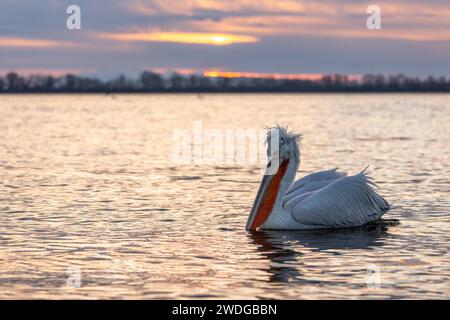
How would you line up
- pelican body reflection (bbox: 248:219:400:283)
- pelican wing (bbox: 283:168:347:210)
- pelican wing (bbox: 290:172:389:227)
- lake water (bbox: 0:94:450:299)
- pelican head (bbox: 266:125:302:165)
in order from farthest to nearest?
1. pelican wing (bbox: 283:168:347:210)
2. pelican head (bbox: 266:125:302:165)
3. pelican wing (bbox: 290:172:389:227)
4. pelican body reflection (bbox: 248:219:400:283)
5. lake water (bbox: 0:94:450:299)

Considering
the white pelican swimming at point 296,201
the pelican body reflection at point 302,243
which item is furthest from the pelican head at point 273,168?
the pelican body reflection at point 302,243

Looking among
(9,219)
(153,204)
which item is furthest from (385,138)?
(9,219)

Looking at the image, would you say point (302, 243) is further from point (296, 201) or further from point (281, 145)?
point (281, 145)

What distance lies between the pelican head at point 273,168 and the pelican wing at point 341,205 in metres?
0.27

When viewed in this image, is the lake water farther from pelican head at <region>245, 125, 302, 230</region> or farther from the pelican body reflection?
pelican head at <region>245, 125, 302, 230</region>

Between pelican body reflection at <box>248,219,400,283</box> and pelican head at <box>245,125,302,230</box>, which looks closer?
pelican body reflection at <box>248,219,400,283</box>

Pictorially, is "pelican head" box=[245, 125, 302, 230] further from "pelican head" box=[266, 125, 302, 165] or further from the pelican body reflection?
the pelican body reflection

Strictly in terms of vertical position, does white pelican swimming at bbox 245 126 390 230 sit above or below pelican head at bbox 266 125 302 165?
below

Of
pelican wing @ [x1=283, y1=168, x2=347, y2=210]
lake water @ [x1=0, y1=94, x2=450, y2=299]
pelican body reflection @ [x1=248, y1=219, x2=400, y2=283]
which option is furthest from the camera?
pelican wing @ [x1=283, y1=168, x2=347, y2=210]

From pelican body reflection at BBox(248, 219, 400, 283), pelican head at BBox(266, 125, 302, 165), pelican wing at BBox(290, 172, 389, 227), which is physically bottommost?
pelican body reflection at BBox(248, 219, 400, 283)

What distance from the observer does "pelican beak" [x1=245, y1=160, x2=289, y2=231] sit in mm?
9773

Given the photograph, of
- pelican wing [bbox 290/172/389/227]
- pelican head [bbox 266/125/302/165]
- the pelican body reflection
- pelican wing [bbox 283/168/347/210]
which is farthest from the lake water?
pelican head [bbox 266/125/302/165]

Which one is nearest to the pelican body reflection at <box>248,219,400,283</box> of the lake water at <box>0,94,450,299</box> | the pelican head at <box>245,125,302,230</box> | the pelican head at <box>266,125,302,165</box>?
the lake water at <box>0,94,450,299</box>

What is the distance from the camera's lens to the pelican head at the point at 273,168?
9797 millimetres
